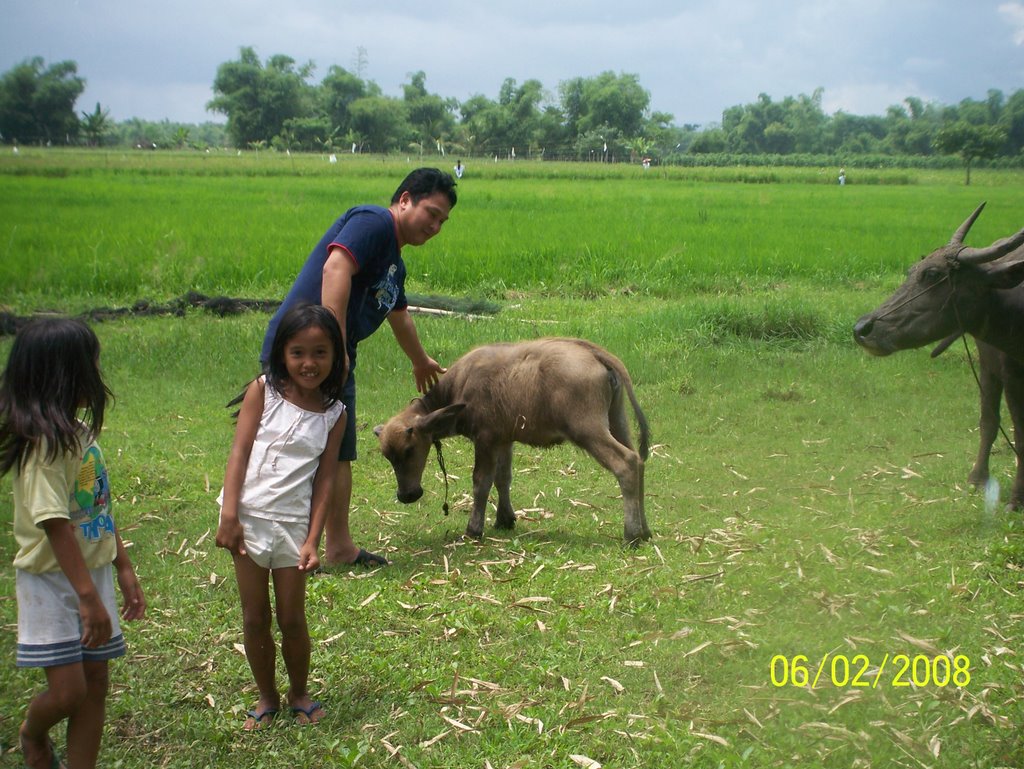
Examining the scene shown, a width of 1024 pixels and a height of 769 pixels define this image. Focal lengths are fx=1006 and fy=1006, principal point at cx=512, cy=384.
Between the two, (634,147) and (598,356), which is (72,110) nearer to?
(598,356)

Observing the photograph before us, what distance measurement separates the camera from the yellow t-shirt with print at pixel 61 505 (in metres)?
2.76

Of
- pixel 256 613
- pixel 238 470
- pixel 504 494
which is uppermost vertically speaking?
pixel 238 470

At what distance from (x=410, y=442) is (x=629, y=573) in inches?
56.2

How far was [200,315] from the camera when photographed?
1075 cm

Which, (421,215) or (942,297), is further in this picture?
(942,297)

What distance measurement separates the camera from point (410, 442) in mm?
5355

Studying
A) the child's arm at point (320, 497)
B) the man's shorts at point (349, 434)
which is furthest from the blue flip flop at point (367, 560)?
the child's arm at point (320, 497)

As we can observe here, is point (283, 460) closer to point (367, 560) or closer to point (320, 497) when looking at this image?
point (320, 497)

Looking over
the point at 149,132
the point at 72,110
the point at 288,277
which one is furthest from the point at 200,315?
the point at 149,132

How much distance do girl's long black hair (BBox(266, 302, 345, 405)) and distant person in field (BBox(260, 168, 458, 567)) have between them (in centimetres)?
77

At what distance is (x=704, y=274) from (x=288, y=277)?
211 inches

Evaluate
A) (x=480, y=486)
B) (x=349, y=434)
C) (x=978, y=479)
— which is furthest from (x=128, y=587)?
(x=978, y=479)
